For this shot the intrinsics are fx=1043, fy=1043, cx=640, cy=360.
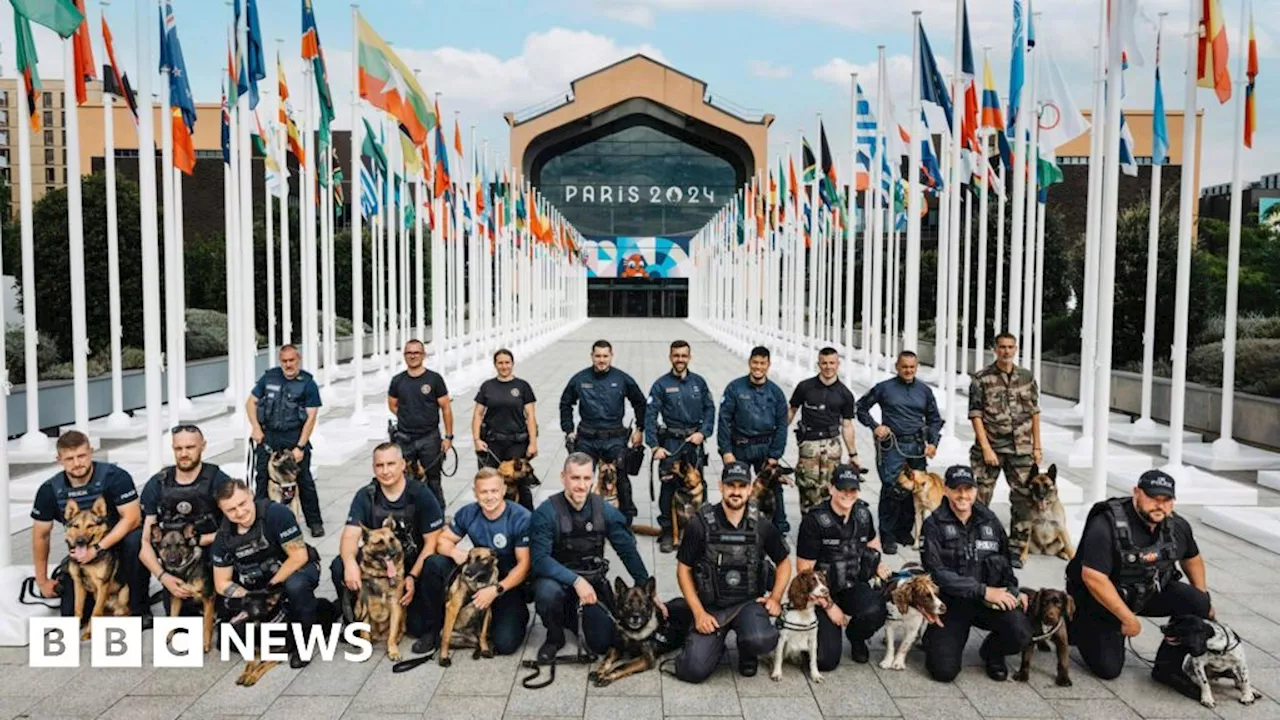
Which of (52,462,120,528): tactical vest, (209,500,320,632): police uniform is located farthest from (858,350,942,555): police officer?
(52,462,120,528): tactical vest

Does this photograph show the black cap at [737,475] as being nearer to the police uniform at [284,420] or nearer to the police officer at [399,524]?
the police officer at [399,524]

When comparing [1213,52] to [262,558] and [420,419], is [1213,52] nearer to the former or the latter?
[420,419]

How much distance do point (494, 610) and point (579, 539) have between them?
702mm

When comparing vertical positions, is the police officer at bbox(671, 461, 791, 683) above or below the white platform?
above

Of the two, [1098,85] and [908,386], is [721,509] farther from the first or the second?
[1098,85]

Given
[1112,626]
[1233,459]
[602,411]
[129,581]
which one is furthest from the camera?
[1233,459]

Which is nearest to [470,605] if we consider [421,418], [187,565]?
[187,565]

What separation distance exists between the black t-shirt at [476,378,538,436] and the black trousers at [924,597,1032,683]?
15.0ft

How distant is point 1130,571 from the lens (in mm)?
6234

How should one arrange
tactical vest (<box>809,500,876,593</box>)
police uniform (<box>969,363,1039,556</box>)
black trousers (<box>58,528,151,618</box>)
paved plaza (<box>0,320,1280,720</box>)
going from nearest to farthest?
paved plaza (<box>0,320,1280,720</box>) → tactical vest (<box>809,500,876,593</box>) → black trousers (<box>58,528,151,618</box>) → police uniform (<box>969,363,1039,556</box>)

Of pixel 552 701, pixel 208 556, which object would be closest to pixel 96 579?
pixel 208 556

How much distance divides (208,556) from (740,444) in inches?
178

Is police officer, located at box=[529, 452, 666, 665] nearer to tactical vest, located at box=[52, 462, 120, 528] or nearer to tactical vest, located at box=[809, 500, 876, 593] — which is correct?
tactical vest, located at box=[809, 500, 876, 593]

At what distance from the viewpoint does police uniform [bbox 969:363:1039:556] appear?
9242mm
